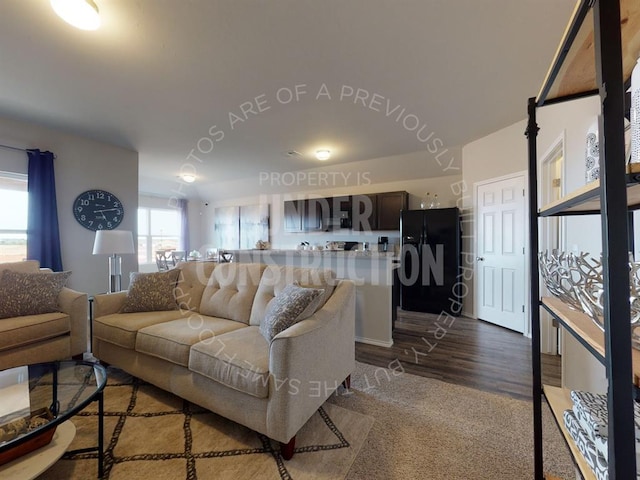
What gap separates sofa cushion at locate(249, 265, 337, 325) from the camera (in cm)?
207

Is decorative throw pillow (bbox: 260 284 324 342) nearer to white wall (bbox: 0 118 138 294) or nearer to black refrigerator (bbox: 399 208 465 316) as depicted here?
black refrigerator (bbox: 399 208 465 316)

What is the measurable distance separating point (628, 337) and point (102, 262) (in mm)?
5131

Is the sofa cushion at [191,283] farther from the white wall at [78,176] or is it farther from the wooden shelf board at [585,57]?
the wooden shelf board at [585,57]

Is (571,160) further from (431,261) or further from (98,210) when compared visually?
(98,210)

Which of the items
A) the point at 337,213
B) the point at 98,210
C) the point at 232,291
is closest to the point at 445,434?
the point at 232,291

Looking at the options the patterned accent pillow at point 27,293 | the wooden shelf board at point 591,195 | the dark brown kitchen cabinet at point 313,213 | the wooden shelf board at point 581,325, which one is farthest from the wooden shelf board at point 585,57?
the dark brown kitchen cabinet at point 313,213

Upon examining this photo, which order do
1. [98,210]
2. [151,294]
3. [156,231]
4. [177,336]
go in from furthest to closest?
1. [156,231]
2. [98,210]
3. [151,294]
4. [177,336]

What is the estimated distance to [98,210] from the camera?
13.0 feet

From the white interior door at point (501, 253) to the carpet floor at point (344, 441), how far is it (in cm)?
191

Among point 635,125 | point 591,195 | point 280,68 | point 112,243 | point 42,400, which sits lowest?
point 42,400

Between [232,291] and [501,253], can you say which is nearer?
[232,291]

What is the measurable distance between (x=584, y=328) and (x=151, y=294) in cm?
288

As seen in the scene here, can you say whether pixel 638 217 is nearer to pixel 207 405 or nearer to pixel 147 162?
pixel 207 405

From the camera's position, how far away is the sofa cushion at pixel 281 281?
207 centimetres
